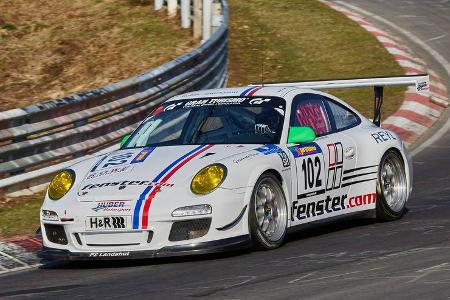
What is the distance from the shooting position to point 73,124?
13336 mm

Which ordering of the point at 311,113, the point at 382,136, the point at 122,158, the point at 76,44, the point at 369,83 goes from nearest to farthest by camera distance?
the point at 122,158 → the point at 311,113 → the point at 382,136 → the point at 369,83 → the point at 76,44

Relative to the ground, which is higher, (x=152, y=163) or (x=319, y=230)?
(x=152, y=163)

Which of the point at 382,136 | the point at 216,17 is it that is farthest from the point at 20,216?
the point at 216,17

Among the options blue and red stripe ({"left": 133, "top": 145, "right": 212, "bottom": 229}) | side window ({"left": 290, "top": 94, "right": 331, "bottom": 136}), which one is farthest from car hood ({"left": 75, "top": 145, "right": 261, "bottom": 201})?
side window ({"left": 290, "top": 94, "right": 331, "bottom": 136})

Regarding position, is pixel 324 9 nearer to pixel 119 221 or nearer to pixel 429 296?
pixel 119 221

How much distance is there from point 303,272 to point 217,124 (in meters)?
2.27

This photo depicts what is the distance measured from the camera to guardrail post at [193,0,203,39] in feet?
62.2

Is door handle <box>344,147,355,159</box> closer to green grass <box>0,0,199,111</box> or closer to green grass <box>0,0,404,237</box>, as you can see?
green grass <box>0,0,404,237</box>

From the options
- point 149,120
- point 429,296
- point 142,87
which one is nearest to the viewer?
point 429,296

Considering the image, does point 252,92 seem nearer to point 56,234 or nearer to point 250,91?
point 250,91

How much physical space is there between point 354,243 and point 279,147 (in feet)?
3.10

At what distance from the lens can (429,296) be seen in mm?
6773

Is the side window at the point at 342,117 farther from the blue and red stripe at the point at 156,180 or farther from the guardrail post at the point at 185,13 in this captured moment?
the guardrail post at the point at 185,13

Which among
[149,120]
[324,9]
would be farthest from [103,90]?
[324,9]
